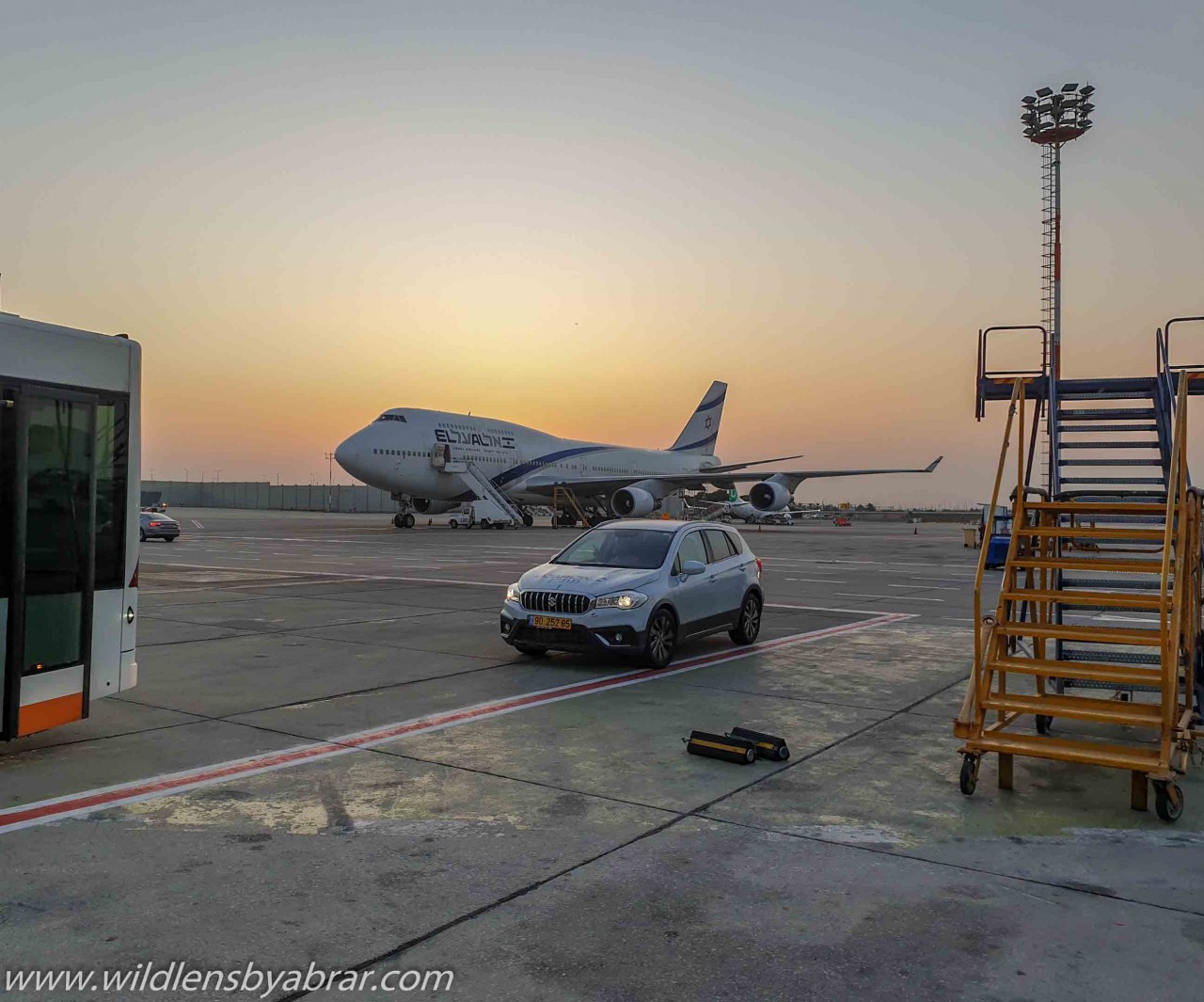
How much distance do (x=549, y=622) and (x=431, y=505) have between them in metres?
39.3

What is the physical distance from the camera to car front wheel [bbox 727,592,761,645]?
12188 millimetres

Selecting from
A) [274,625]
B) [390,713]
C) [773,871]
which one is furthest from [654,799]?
[274,625]

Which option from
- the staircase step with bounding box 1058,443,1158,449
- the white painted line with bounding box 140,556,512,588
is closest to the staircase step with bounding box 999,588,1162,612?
the staircase step with bounding box 1058,443,1158,449

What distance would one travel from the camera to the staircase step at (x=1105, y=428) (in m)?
9.75

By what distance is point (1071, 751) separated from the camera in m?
5.93

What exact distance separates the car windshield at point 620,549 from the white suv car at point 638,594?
1 cm

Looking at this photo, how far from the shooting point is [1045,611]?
7988mm

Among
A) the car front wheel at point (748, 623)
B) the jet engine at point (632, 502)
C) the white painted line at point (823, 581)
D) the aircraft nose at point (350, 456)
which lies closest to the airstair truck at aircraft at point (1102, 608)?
the car front wheel at point (748, 623)

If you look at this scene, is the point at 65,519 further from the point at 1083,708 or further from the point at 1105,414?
the point at 1105,414

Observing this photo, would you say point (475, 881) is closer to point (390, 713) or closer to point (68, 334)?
point (390, 713)

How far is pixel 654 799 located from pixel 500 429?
141 ft

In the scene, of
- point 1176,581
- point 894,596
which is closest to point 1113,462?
point 1176,581

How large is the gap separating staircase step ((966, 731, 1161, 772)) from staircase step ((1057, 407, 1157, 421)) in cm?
487

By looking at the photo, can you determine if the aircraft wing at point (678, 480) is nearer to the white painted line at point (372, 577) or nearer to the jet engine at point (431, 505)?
the jet engine at point (431, 505)
